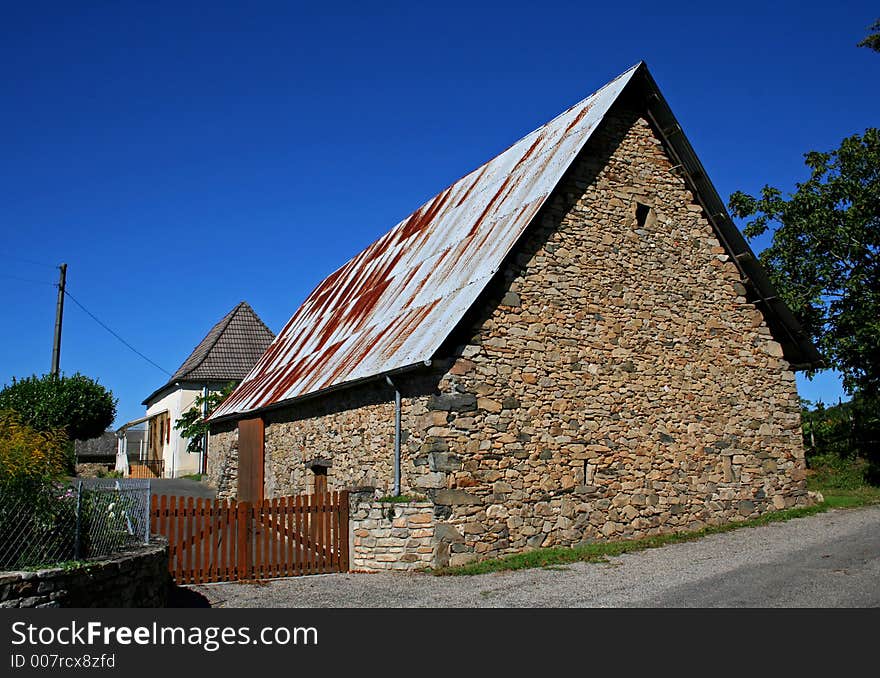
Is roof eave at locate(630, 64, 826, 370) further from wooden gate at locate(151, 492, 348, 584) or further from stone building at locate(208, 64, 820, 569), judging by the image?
wooden gate at locate(151, 492, 348, 584)

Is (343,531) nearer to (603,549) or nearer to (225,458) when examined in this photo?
(603,549)

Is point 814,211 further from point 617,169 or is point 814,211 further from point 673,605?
point 673,605

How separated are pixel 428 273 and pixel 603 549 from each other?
257 inches

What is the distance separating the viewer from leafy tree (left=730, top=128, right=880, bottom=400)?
21312 mm

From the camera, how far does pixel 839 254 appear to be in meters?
21.9

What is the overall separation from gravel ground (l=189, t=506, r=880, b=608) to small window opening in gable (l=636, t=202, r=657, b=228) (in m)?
6.20

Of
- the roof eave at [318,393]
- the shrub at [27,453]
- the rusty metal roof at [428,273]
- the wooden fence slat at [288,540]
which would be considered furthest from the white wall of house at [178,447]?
the shrub at [27,453]

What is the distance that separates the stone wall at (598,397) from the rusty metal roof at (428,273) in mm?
403

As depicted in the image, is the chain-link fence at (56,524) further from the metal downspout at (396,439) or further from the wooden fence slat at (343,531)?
the metal downspout at (396,439)

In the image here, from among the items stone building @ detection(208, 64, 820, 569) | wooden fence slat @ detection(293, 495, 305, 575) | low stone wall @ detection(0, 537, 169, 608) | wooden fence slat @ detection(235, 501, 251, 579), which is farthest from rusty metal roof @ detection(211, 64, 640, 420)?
low stone wall @ detection(0, 537, 169, 608)

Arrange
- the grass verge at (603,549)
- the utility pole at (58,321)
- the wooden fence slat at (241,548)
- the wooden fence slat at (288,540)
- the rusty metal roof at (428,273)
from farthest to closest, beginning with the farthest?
the utility pole at (58,321) < the rusty metal roof at (428,273) < the wooden fence slat at (288,540) < the wooden fence slat at (241,548) < the grass verge at (603,549)

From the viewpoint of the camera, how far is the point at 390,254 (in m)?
20.1

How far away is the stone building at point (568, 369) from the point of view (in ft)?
39.9
